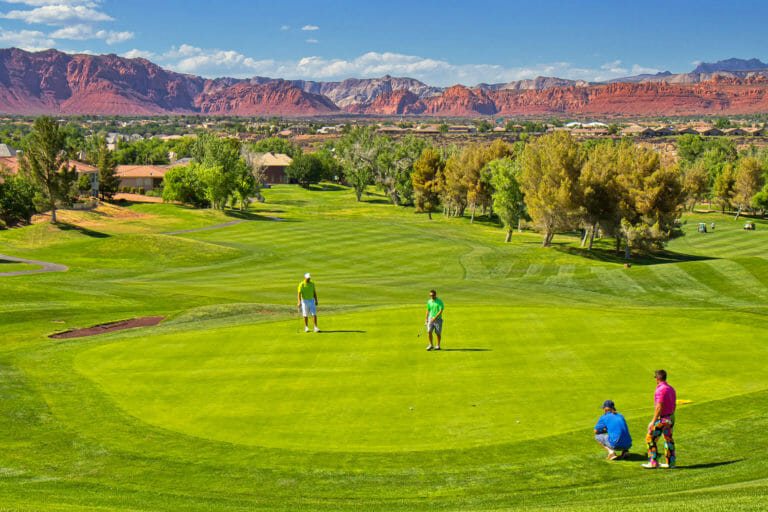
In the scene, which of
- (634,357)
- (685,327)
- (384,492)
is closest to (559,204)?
(685,327)

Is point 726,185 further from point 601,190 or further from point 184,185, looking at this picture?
point 184,185

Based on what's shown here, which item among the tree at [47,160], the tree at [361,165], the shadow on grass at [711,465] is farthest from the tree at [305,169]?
the shadow on grass at [711,465]

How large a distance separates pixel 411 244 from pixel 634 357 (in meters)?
47.0

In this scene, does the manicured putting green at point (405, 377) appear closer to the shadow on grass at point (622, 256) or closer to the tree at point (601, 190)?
the shadow on grass at point (622, 256)

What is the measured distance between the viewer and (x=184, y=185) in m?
105

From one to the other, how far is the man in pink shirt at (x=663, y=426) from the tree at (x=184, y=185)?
9842 cm

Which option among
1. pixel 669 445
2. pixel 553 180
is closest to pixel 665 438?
pixel 669 445

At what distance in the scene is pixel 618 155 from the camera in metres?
65.0

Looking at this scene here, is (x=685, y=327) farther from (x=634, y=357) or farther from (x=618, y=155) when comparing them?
(x=618, y=155)

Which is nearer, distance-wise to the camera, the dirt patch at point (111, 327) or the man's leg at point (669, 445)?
the man's leg at point (669, 445)

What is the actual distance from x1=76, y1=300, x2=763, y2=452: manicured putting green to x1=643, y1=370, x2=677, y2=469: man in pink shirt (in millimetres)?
1869

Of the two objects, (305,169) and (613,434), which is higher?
(305,169)

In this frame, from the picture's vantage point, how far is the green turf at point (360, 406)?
11547mm

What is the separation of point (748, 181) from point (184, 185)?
98397 mm
